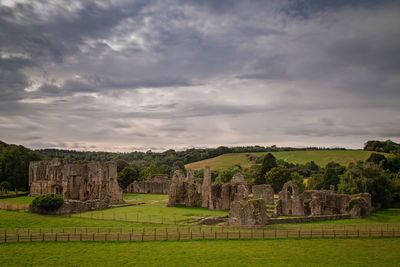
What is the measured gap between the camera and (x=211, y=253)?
1016 inches

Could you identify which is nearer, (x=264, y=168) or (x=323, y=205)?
(x=323, y=205)

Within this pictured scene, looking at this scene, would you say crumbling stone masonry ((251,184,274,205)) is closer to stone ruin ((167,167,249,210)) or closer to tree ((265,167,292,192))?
stone ruin ((167,167,249,210))

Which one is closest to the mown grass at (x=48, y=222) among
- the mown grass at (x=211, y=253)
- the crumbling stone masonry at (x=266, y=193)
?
the mown grass at (x=211, y=253)

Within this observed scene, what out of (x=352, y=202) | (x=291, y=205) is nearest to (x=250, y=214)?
(x=291, y=205)

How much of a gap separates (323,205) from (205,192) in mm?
20164

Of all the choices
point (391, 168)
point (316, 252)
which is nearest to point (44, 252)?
point (316, 252)

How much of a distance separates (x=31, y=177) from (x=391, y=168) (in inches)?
3385

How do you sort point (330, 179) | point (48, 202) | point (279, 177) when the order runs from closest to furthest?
1. point (48, 202)
2. point (330, 179)
3. point (279, 177)

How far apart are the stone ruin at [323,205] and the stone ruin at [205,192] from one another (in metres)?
7.23

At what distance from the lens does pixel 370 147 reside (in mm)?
116688

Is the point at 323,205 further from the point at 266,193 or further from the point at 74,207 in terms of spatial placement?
the point at 74,207

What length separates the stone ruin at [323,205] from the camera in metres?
42.1

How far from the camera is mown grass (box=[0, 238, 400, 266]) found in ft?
76.8

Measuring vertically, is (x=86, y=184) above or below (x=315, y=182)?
above
